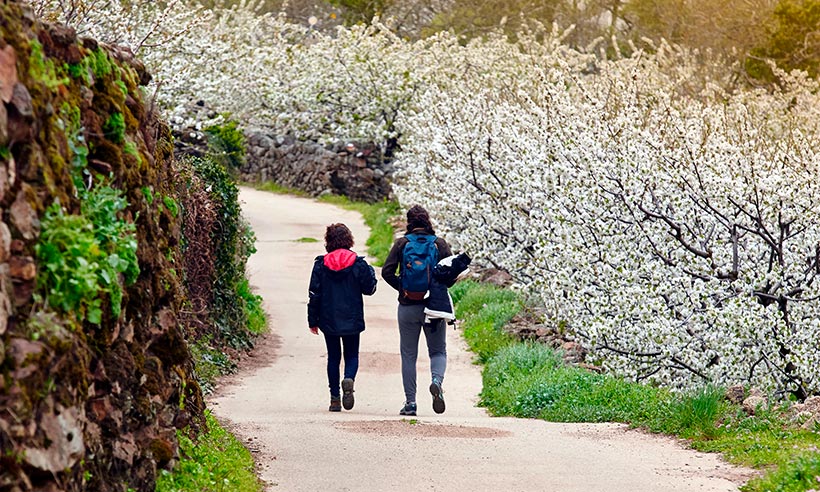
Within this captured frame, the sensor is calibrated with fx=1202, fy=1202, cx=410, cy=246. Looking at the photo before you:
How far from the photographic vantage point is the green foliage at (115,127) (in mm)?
5703

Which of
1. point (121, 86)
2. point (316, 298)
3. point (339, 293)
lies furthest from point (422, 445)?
point (121, 86)

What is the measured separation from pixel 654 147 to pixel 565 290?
1.75 meters

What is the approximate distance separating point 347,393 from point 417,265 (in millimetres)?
1396

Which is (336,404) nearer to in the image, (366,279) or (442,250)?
(366,279)

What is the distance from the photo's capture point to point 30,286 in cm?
420

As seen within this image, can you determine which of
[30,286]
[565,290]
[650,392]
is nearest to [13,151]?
[30,286]

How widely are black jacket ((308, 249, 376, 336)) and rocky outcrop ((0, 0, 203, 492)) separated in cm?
302

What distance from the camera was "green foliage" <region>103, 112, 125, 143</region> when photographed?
18.7 ft

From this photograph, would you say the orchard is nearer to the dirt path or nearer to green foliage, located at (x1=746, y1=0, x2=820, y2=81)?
the dirt path

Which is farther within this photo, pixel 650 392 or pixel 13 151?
pixel 650 392

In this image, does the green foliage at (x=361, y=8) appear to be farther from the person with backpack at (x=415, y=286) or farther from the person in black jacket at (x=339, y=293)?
the person with backpack at (x=415, y=286)

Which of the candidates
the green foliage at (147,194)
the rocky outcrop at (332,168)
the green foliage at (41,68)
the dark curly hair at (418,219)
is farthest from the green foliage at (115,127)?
the rocky outcrop at (332,168)

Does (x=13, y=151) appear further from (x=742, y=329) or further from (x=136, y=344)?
(x=742, y=329)

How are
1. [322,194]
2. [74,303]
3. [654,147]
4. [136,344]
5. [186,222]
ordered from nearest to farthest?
1. [74,303]
2. [136,344]
3. [186,222]
4. [654,147]
5. [322,194]
